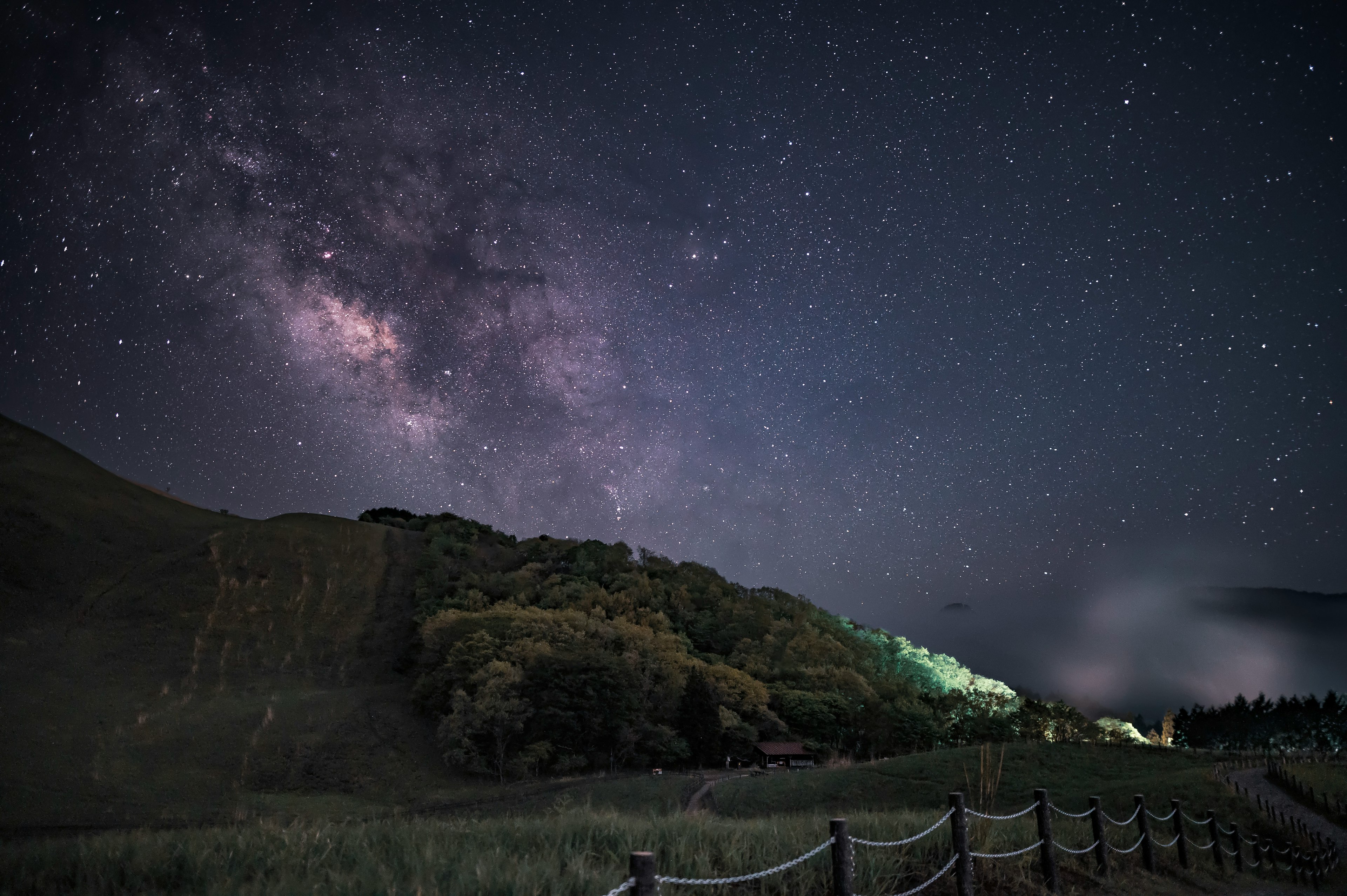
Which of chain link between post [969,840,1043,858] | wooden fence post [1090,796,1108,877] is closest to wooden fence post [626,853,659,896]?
chain link between post [969,840,1043,858]

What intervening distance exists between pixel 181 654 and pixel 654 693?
4960 centimetres

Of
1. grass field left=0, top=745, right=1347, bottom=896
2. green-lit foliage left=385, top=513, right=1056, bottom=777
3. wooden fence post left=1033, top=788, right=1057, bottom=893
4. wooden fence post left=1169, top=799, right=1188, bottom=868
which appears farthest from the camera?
green-lit foliage left=385, top=513, right=1056, bottom=777

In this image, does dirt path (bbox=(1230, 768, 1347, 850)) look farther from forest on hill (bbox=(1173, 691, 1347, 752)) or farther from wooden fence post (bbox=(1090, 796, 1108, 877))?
forest on hill (bbox=(1173, 691, 1347, 752))

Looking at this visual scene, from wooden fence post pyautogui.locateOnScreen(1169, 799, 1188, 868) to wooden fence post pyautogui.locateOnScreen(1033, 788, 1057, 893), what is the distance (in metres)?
4.60

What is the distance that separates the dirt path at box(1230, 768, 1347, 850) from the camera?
22641 millimetres

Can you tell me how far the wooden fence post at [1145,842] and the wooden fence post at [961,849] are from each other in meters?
5.65

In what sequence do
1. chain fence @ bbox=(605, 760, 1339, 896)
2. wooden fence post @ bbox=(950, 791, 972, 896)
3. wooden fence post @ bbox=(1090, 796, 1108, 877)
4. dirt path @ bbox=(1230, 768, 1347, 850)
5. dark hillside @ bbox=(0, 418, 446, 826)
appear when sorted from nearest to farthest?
chain fence @ bbox=(605, 760, 1339, 896) < wooden fence post @ bbox=(950, 791, 972, 896) < wooden fence post @ bbox=(1090, 796, 1108, 877) < dirt path @ bbox=(1230, 768, 1347, 850) < dark hillside @ bbox=(0, 418, 446, 826)

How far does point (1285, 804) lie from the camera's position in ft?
89.7

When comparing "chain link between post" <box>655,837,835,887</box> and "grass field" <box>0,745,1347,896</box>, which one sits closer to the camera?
"chain link between post" <box>655,837,835,887</box>

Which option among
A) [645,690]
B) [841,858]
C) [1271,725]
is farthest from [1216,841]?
[1271,725]

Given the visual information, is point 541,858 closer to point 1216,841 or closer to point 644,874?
point 644,874

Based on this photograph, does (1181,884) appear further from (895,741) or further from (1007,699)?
(1007,699)

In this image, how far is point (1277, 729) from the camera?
10481 cm

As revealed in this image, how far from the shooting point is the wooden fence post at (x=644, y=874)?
4.48 meters
